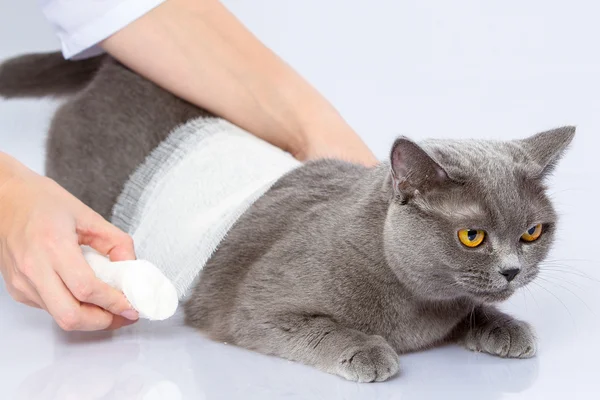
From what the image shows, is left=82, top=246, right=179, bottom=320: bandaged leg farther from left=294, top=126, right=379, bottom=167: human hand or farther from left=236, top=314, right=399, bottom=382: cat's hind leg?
left=294, top=126, right=379, bottom=167: human hand

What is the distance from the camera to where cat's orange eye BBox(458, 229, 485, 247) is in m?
1.56

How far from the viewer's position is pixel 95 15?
7.73 ft

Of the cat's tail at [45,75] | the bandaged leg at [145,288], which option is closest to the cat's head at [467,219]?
the bandaged leg at [145,288]

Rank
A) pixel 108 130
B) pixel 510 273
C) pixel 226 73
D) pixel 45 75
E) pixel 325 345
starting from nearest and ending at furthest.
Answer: pixel 510 273 < pixel 325 345 < pixel 108 130 < pixel 226 73 < pixel 45 75

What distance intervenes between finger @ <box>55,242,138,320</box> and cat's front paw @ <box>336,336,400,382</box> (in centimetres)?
42

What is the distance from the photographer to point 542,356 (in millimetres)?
1761

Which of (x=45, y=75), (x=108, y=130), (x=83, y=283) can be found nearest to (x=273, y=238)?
(x=83, y=283)

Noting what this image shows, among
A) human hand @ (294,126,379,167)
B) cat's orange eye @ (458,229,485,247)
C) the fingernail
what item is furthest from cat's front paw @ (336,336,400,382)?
human hand @ (294,126,379,167)

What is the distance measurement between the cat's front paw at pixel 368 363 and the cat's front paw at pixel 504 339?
0.75 ft

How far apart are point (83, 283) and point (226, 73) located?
913 mm

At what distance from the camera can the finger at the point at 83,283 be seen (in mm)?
1679

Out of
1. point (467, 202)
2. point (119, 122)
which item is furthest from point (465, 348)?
point (119, 122)

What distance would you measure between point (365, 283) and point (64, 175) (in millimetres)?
986

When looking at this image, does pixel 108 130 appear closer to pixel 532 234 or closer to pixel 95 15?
pixel 95 15
